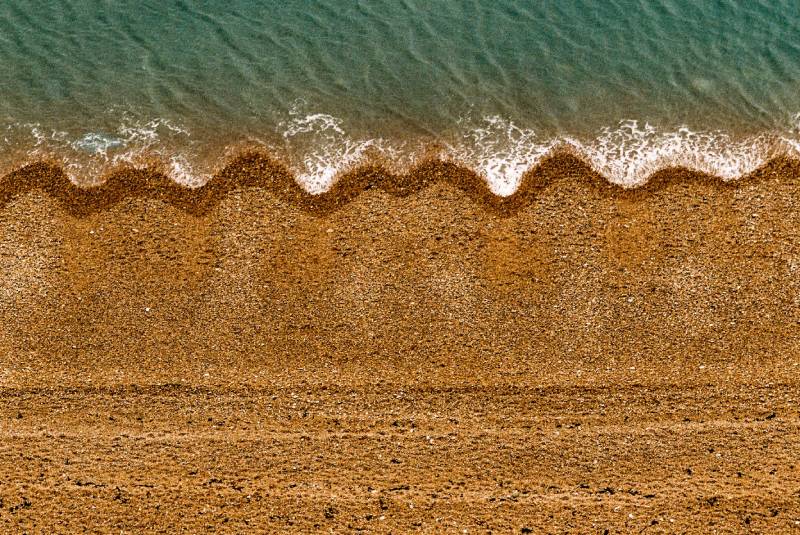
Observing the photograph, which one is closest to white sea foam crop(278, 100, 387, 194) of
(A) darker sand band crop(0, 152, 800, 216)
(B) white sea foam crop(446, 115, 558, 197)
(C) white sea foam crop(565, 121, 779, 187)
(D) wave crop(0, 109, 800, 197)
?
(D) wave crop(0, 109, 800, 197)

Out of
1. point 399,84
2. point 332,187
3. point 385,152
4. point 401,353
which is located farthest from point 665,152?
point 401,353

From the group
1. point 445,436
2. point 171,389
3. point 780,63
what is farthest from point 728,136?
point 171,389

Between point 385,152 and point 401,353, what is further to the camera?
point 385,152

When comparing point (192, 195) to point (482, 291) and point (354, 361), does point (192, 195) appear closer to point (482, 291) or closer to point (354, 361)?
point (354, 361)

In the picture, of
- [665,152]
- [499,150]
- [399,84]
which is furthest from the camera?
[399,84]

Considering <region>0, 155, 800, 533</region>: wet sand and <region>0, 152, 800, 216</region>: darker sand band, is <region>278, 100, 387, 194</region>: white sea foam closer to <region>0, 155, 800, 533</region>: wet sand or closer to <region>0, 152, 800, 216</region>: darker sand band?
<region>0, 152, 800, 216</region>: darker sand band

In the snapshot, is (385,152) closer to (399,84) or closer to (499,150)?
(399,84)
